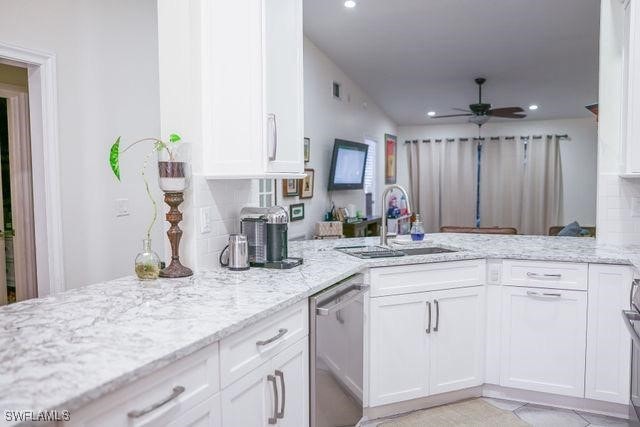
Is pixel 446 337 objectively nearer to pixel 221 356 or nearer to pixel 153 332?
pixel 221 356

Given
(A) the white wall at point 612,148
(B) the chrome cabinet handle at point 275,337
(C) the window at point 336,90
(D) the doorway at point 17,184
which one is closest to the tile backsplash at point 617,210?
(A) the white wall at point 612,148

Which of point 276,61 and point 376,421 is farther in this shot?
point 376,421

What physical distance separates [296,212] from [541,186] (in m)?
5.61

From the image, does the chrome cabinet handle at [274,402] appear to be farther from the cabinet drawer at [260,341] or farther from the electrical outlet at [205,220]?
the electrical outlet at [205,220]

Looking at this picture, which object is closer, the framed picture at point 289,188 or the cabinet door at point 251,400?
the cabinet door at point 251,400

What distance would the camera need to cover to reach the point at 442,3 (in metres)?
4.35

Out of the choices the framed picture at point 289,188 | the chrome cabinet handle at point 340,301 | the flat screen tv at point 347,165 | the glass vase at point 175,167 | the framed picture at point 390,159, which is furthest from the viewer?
the framed picture at point 390,159

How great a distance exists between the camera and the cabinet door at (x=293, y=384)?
Result: 1.65 m

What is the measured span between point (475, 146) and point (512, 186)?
1.04 m

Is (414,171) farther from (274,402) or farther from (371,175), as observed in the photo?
(274,402)

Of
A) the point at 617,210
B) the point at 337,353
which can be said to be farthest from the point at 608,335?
the point at 337,353

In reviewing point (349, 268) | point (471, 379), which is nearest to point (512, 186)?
point (471, 379)

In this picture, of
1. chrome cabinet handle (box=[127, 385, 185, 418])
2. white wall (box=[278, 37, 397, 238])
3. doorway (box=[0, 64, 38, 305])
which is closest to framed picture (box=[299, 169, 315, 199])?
white wall (box=[278, 37, 397, 238])

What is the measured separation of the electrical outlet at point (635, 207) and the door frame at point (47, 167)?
366 centimetres
